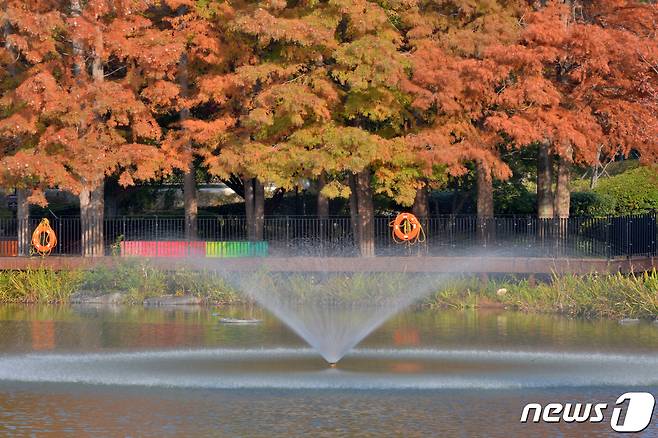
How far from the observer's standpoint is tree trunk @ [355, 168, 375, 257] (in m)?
44.5

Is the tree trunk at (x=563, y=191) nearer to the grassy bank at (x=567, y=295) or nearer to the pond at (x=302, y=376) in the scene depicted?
the grassy bank at (x=567, y=295)

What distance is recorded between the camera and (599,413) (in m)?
19.9

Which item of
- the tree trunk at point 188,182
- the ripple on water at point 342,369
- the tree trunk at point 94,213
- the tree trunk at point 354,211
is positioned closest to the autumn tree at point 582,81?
the tree trunk at point 354,211

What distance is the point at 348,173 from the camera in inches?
1875

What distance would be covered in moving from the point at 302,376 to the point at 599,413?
5.87 meters

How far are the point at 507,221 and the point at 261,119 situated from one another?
8.54m

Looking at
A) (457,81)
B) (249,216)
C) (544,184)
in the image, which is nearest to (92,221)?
(249,216)

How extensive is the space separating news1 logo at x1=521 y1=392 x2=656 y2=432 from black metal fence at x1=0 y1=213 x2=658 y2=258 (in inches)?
772

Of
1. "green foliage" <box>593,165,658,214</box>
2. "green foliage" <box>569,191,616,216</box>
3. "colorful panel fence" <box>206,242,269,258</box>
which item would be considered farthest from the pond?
"green foliage" <box>593,165,658,214</box>

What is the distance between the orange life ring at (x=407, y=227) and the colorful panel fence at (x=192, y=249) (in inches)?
171

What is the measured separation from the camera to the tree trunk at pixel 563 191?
4528 centimetres

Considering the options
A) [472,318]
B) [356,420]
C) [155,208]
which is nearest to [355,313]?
[472,318]

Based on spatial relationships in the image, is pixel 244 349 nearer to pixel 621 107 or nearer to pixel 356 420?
pixel 356 420

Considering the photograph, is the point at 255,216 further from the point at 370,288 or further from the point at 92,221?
the point at 370,288
